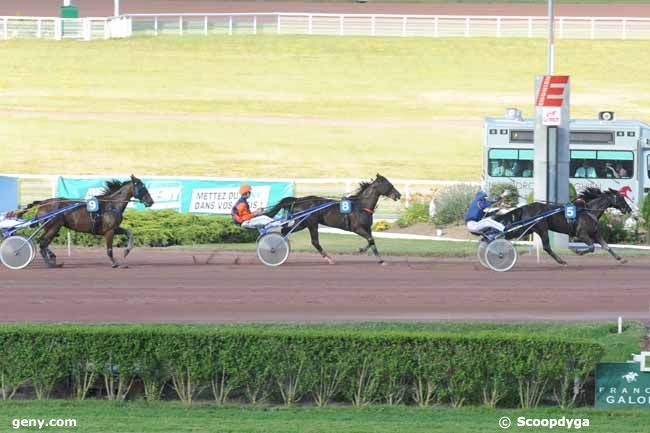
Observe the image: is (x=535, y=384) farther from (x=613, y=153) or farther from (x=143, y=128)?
(x=143, y=128)

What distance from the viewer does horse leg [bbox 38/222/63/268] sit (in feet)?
62.8

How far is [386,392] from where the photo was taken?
12.0 metres

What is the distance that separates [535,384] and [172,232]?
12440mm

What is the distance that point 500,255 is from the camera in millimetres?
19500

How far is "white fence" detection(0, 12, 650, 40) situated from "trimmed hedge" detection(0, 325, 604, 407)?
44.3 metres

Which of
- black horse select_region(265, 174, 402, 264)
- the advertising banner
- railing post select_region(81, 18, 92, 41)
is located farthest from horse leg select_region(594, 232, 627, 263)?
railing post select_region(81, 18, 92, 41)

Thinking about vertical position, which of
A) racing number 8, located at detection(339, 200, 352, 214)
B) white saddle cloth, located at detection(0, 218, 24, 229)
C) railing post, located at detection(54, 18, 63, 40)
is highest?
railing post, located at detection(54, 18, 63, 40)

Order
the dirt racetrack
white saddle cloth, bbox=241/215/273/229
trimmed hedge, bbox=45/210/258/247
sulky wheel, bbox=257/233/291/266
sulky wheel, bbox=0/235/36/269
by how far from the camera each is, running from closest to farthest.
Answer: the dirt racetrack → sulky wheel, bbox=0/235/36/269 → white saddle cloth, bbox=241/215/273/229 → sulky wheel, bbox=257/233/291/266 → trimmed hedge, bbox=45/210/258/247

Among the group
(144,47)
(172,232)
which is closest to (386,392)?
(172,232)

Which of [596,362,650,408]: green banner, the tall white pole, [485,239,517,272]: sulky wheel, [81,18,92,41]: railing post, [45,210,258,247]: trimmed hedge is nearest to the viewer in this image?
[596,362,650,408]: green banner

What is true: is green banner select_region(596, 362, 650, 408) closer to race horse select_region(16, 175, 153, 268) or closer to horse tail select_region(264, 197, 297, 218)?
horse tail select_region(264, 197, 297, 218)

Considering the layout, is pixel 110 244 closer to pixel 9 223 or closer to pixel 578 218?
pixel 9 223

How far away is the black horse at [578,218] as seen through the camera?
19500 millimetres

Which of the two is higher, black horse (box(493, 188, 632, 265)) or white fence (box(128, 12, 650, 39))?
white fence (box(128, 12, 650, 39))
